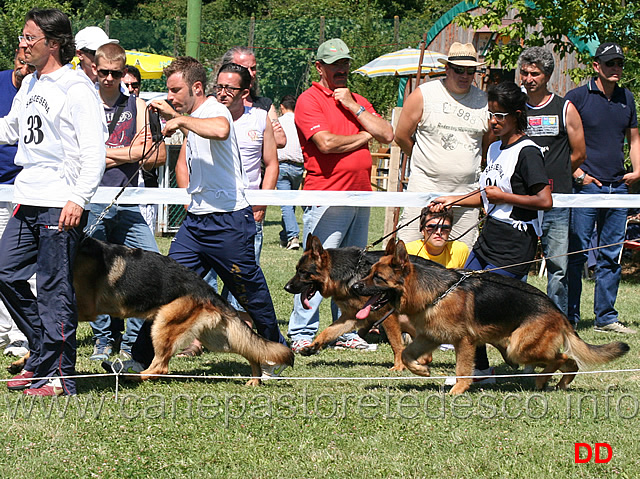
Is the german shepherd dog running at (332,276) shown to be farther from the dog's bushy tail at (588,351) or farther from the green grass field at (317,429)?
the dog's bushy tail at (588,351)

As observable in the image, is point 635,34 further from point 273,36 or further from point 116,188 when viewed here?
point 273,36

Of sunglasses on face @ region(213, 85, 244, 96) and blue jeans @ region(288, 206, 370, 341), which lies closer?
sunglasses on face @ region(213, 85, 244, 96)

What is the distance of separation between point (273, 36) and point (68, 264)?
67.2 feet

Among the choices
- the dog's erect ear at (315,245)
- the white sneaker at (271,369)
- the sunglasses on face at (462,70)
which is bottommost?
the white sneaker at (271,369)

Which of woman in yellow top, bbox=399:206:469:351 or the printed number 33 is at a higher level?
the printed number 33

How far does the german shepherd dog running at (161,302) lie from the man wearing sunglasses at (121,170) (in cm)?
96

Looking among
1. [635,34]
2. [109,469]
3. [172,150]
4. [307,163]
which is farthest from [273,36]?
[109,469]

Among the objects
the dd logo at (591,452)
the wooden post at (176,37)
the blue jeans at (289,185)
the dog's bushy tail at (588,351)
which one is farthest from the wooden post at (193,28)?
the wooden post at (176,37)

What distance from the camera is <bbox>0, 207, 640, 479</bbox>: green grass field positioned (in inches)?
142

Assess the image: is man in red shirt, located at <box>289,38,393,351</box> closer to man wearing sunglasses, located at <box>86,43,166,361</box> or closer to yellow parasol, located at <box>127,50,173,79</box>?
man wearing sunglasses, located at <box>86,43,166,361</box>

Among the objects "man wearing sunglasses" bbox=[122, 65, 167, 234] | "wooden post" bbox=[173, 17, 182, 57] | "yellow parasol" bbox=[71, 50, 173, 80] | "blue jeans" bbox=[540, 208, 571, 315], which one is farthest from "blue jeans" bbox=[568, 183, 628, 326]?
"wooden post" bbox=[173, 17, 182, 57]

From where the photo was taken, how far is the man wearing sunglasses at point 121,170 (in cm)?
590

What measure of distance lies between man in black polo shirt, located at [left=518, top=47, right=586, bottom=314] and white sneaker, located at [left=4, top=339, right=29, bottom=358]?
14.3 feet

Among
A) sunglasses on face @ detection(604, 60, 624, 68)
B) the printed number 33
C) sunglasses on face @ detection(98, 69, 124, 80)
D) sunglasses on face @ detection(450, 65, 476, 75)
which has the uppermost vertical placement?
sunglasses on face @ detection(604, 60, 624, 68)
